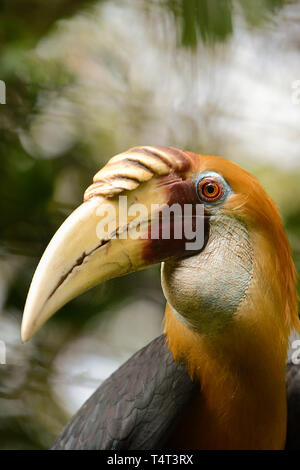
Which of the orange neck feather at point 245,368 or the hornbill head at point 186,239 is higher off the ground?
the hornbill head at point 186,239

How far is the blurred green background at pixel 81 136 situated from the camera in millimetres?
2271

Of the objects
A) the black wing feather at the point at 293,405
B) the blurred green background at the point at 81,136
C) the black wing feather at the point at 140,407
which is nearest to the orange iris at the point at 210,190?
the black wing feather at the point at 140,407

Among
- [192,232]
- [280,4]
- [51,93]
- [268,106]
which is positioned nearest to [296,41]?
[268,106]

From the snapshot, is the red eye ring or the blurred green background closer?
the red eye ring

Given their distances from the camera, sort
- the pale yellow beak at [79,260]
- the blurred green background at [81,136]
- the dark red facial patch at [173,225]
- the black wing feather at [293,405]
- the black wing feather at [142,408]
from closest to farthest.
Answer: the pale yellow beak at [79,260] < the dark red facial patch at [173,225] < the black wing feather at [142,408] < the black wing feather at [293,405] < the blurred green background at [81,136]

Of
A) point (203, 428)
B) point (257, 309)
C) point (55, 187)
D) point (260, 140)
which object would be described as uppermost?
point (260, 140)

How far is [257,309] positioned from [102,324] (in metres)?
1.26

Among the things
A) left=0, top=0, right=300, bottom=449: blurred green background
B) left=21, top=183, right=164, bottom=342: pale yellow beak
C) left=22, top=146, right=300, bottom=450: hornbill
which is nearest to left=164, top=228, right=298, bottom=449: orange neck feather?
left=22, top=146, right=300, bottom=450: hornbill

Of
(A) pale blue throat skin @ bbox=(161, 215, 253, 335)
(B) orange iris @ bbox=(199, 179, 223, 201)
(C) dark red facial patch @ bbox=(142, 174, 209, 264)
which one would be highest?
(B) orange iris @ bbox=(199, 179, 223, 201)

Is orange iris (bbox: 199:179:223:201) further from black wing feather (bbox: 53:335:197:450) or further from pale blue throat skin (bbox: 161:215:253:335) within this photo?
black wing feather (bbox: 53:335:197:450)

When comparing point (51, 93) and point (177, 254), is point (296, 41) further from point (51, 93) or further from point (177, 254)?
point (177, 254)

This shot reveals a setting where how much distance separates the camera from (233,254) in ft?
4.40

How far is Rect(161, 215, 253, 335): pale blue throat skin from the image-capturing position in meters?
1.33

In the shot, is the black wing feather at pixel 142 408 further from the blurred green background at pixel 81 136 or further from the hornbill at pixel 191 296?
the blurred green background at pixel 81 136
